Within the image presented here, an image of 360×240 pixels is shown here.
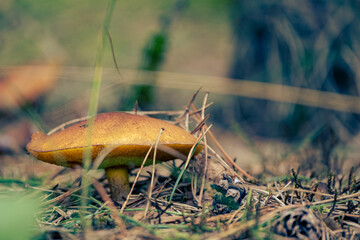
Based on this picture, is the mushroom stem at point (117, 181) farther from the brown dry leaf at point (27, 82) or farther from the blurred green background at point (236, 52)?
the brown dry leaf at point (27, 82)

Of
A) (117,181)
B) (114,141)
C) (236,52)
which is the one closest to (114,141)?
(114,141)

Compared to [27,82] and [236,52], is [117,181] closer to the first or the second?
[27,82]

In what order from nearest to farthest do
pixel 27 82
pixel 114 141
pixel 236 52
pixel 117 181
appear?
pixel 114 141 < pixel 117 181 < pixel 27 82 < pixel 236 52

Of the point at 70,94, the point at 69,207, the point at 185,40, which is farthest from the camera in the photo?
the point at 185,40

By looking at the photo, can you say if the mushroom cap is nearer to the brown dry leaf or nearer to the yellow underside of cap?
the yellow underside of cap

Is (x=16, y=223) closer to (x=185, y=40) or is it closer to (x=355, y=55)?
(x=355, y=55)

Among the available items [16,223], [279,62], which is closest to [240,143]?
[279,62]

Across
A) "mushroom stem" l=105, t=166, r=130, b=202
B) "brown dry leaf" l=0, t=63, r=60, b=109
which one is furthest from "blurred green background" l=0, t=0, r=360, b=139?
"mushroom stem" l=105, t=166, r=130, b=202
